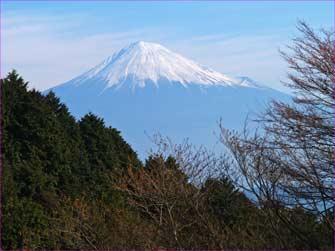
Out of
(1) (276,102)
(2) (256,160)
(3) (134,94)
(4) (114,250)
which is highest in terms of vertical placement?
(3) (134,94)

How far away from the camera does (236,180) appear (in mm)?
7707

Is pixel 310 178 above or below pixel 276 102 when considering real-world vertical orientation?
below

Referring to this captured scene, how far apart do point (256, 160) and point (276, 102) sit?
636 mm

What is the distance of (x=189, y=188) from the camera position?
9242 millimetres

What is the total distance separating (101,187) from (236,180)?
1011 centimetres

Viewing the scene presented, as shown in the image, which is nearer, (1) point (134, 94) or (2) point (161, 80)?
(1) point (134, 94)

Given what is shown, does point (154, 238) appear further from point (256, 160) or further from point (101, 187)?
point (101, 187)

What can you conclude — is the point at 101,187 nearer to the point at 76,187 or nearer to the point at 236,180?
the point at 76,187

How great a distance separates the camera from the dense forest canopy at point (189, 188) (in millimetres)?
6977

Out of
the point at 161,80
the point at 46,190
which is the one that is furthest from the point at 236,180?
the point at 161,80

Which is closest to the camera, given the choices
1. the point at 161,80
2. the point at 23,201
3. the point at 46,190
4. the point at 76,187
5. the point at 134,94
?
the point at 23,201

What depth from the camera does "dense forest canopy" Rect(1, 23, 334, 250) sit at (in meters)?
6.98

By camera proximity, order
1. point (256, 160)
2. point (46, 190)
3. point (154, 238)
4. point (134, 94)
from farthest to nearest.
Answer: point (134, 94)
point (46, 190)
point (154, 238)
point (256, 160)

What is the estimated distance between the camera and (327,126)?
22.8 feet
